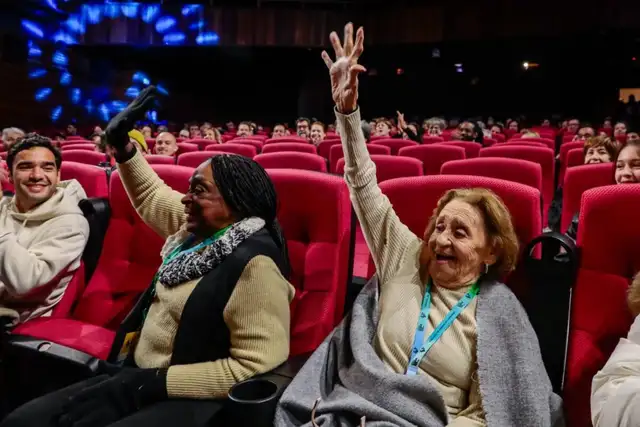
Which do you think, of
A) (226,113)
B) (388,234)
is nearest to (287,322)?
(388,234)

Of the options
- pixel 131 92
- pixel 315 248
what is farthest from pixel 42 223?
pixel 131 92

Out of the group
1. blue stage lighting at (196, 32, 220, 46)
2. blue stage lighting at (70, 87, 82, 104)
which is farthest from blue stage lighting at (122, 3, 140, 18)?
blue stage lighting at (70, 87, 82, 104)

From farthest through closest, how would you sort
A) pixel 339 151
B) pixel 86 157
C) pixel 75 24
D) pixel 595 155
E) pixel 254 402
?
1. pixel 75 24
2. pixel 339 151
3. pixel 86 157
4. pixel 595 155
5. pixel 254 402

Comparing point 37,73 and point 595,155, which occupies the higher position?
point 37,73

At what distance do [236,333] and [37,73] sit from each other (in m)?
9.24

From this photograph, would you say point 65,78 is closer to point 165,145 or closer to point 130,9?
point 130,9

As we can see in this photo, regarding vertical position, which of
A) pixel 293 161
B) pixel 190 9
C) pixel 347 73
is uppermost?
pixel 190 9

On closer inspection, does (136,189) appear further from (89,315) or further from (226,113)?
(226,113)

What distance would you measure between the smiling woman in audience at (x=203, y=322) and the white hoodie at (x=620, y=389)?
2.06ft

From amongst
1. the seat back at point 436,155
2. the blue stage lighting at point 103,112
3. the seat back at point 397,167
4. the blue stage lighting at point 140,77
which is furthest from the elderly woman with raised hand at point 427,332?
the blue stage lighting at point 140,77

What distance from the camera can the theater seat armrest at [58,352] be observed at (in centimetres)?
142

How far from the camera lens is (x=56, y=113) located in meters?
9.83

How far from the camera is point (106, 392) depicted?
1.26 metres

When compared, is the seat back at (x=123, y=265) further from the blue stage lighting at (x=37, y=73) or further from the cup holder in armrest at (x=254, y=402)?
Answer: the blue stage lighting at (x=37, y=73)
